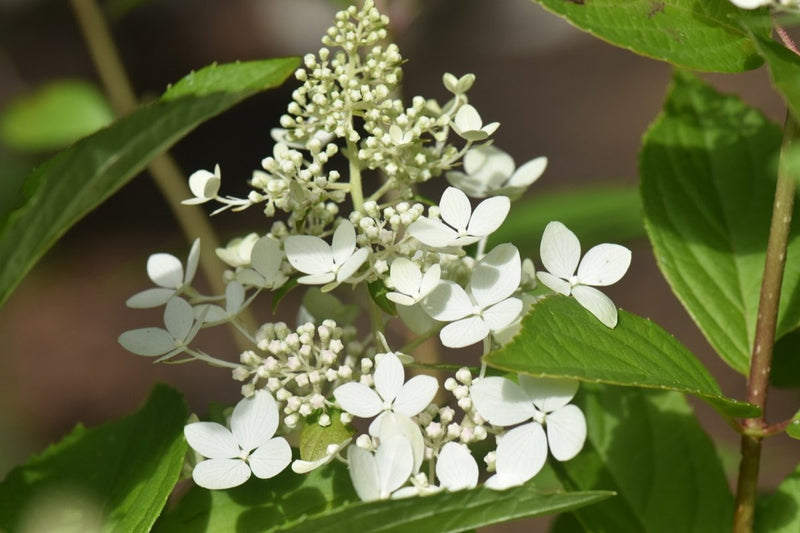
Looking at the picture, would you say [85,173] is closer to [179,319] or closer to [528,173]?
[179,319]

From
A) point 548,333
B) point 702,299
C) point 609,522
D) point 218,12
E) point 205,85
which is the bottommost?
point 609,522

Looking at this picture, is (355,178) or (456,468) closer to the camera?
(456,468)

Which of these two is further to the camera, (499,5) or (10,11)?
(499,5)

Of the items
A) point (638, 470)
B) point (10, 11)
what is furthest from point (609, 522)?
point (10, 11)

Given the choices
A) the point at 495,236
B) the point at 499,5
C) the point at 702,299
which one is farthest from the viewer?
the point at 499,5

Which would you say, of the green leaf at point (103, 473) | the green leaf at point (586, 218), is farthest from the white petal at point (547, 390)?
the green leaf at point (586, 218)

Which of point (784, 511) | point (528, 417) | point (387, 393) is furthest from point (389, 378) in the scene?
point (784, 511)

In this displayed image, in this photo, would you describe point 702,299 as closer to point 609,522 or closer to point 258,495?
point 609,522

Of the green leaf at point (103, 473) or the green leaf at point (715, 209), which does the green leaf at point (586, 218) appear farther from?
the green leaf at point (103, 473)
